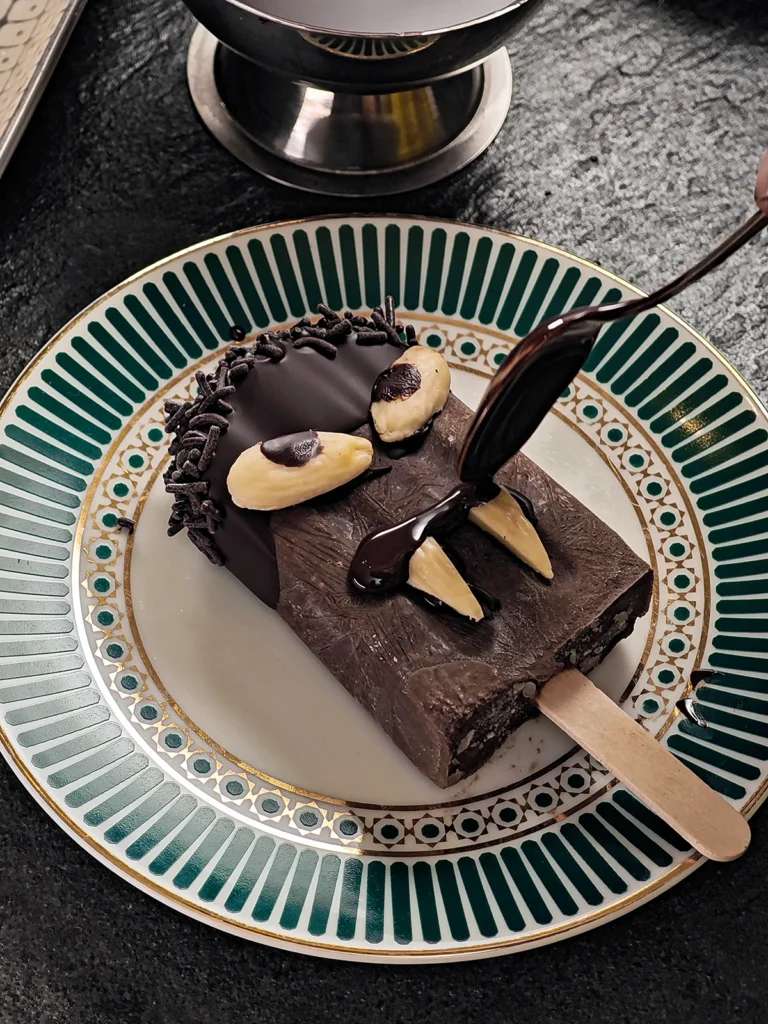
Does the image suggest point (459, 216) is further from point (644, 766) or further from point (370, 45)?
point (644, 766)

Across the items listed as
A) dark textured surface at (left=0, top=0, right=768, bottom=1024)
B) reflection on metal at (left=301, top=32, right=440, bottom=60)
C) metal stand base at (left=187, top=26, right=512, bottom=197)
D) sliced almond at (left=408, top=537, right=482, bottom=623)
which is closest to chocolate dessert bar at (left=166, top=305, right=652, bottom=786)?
sliced almond at (left=408, top=537, right=482, bottom=623)

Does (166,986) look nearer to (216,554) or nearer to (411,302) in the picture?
(216,554)

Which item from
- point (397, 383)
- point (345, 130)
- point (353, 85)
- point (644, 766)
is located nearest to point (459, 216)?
point (345, 130)

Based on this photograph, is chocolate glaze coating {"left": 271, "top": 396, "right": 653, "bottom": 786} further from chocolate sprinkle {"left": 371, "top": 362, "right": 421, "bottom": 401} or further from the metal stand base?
the metal stand base

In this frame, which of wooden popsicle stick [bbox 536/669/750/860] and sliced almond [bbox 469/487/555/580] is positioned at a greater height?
sliced almond [bbox 469/487/555/580]

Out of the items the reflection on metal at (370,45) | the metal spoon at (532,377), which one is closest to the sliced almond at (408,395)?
the metal spoon at (532,377)

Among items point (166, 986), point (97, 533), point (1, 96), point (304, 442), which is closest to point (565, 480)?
point (304, 442)

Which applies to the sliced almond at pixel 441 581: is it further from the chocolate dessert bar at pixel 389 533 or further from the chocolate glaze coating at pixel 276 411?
the chocolate glaze coating at pixel 276 411
